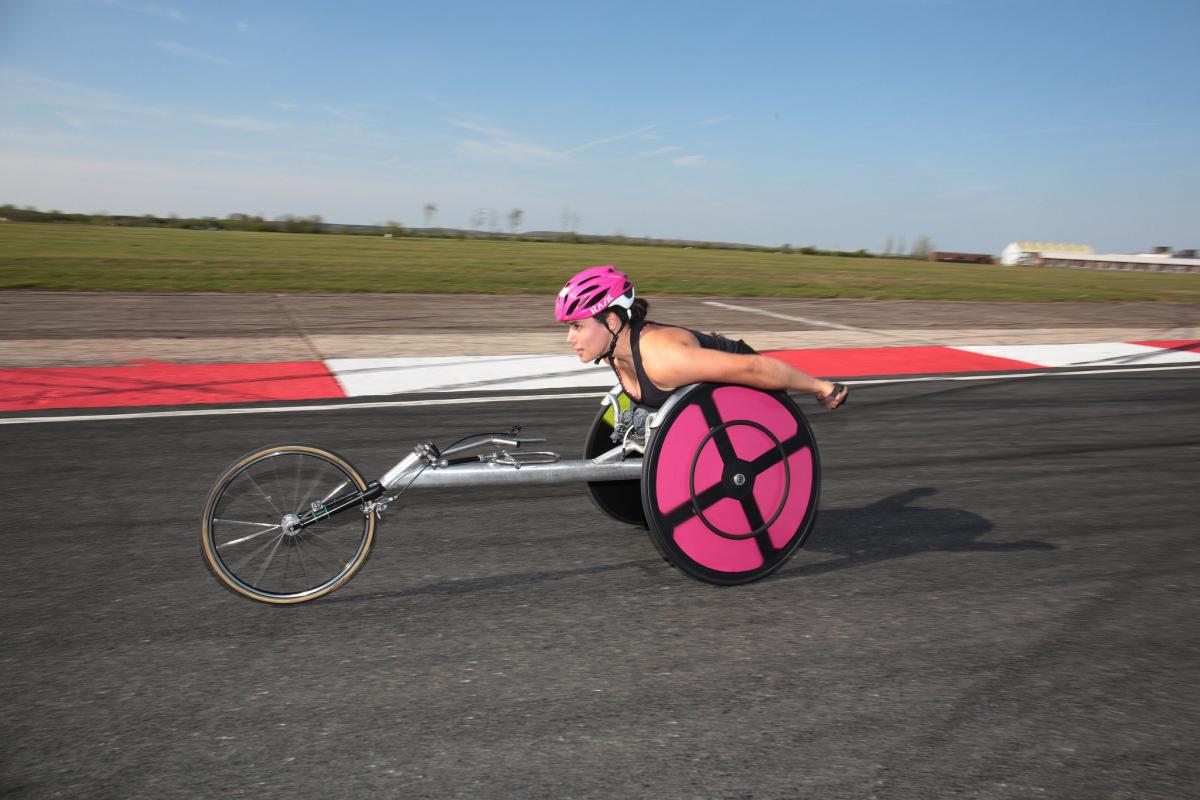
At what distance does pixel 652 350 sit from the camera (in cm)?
398

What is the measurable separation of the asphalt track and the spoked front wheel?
14cm

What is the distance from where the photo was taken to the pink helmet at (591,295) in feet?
12.8

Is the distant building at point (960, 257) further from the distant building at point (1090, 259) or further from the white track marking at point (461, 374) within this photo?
the white track marking at point (461, 374)

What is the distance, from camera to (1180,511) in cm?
554

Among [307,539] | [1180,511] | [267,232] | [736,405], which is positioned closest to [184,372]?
[307,539]

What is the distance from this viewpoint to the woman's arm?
12.8 feet

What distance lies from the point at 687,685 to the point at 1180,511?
3.90 meters

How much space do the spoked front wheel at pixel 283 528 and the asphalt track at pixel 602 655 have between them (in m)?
0.14

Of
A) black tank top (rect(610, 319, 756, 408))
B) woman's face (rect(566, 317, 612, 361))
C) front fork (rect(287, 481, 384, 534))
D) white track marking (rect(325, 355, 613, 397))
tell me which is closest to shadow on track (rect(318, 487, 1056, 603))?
front fork (rect(287, 481, 384, 534))

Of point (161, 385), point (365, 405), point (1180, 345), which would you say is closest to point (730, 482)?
point (365, 405)

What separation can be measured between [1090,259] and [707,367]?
92155 millimetres

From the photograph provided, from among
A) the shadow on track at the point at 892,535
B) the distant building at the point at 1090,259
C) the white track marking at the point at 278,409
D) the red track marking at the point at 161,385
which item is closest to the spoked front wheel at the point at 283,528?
the shadow on track at the point at 892,535

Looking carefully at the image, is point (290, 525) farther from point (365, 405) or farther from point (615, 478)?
point (365, 405)

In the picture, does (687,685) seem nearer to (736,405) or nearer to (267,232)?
(736,405)
